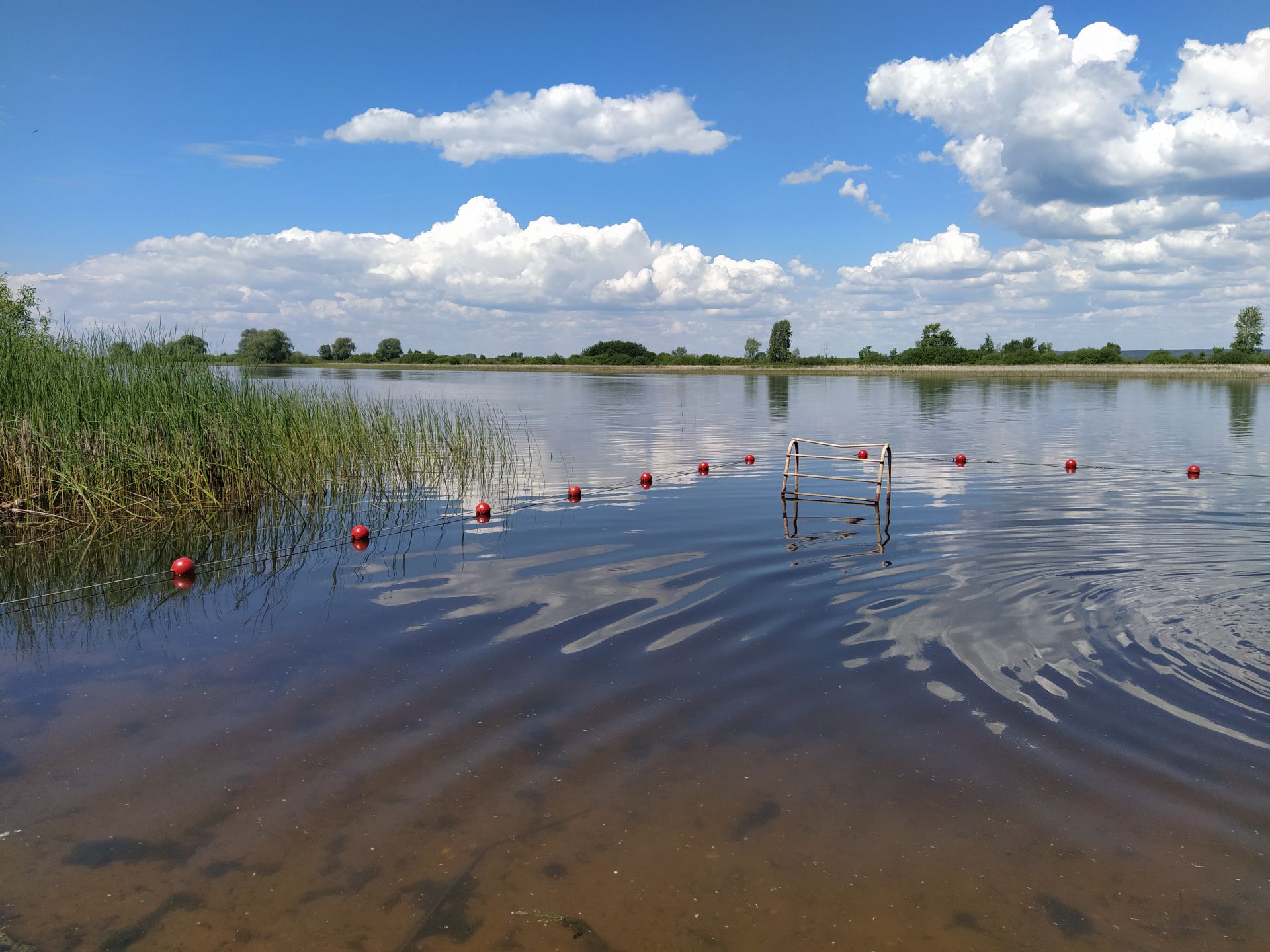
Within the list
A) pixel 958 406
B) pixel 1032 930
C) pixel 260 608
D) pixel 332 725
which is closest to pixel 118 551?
pixel 260 608

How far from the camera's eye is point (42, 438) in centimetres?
1173

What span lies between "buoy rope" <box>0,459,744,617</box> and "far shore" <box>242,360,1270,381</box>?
76.9 meters

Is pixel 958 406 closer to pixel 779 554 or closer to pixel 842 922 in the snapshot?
pixel 779 554

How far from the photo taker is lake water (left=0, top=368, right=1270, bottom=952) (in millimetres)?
3750

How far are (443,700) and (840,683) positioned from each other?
9.48 ft

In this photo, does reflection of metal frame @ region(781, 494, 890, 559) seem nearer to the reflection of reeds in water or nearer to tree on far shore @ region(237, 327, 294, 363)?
the reflection of reeds in water

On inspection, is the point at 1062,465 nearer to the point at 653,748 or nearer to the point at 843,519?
the point at 843,519

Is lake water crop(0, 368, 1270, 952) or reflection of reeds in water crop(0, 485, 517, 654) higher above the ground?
reflection of reeds in water crop(0, 485, 517, 654)

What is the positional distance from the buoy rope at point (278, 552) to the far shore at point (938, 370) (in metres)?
76.9

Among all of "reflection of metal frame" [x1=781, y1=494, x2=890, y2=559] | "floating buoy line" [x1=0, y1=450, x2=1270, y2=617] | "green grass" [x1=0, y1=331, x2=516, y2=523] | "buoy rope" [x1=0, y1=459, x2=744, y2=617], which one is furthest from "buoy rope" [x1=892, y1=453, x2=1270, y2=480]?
"green grass" [x1=0, y1=331, x2=516, y2=523]

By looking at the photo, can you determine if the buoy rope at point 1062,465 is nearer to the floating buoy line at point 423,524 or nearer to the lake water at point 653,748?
the floating buoy line at point 423,524

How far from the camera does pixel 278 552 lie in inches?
424

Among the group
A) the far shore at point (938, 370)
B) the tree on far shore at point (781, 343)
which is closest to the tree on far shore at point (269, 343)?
the far shore at point (938, 370)

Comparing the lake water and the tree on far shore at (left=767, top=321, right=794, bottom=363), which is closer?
the lake water
